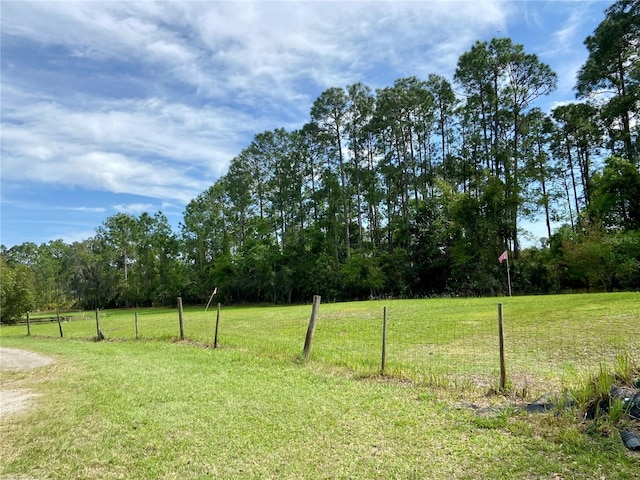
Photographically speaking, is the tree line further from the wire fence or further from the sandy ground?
Result: the sandy ground

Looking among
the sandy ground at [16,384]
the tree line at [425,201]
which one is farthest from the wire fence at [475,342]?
the tree line at [425,201]

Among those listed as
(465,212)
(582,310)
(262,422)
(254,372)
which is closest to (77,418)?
(262,422)

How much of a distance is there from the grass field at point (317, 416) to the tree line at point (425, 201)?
19.0 meters

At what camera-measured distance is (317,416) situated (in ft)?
16.4

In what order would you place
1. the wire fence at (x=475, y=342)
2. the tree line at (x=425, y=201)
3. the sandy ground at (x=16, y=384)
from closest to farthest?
the sandy ground at (x=16, y=384) → the wire fence at (x=475, y=342) → the tree line at (x=425, y=201)

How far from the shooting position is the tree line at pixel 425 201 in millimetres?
27641

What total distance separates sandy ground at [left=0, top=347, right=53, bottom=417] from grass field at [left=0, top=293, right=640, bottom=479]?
263mm

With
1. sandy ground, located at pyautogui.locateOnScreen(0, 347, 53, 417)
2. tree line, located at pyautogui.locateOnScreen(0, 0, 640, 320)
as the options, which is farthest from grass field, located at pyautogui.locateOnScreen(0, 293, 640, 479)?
tree line, located at pyautogui.locateOnScreen(0, 0, 640, 320)

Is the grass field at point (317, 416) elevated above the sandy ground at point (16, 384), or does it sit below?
above

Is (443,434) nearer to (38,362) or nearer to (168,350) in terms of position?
(168,350)

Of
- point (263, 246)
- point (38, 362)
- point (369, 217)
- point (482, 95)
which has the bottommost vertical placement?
point (38, 362)

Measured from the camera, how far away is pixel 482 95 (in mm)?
35000

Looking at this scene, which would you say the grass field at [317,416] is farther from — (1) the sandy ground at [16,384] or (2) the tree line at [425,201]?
(2) the tree line at [425,201]

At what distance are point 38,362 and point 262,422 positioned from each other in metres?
9.37
